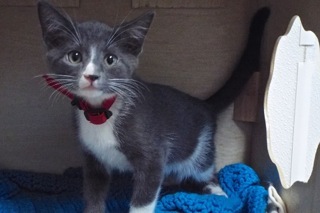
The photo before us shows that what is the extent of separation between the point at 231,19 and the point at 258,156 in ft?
1.41

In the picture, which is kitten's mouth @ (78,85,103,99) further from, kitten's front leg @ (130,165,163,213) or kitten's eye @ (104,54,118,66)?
kitten's front leg @ (130,165,163,213)

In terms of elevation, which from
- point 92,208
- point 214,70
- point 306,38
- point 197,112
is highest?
point 306,38

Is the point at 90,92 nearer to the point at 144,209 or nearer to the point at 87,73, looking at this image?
the point at 87,73

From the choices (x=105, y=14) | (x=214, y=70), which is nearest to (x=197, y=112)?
(x=214, y=70)

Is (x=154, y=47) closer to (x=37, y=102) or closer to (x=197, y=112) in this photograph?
(x=197, y=112)

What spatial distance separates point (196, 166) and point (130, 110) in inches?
14.9

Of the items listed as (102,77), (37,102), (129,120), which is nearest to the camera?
(102,77)

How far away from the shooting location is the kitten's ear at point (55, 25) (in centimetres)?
105

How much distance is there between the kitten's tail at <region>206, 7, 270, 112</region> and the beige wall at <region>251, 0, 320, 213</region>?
3 centimetres

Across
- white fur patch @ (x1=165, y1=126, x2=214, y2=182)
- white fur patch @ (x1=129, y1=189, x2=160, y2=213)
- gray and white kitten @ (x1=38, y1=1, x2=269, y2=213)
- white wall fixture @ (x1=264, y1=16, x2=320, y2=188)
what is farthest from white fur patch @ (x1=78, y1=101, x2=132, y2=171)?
white wall fixture @ (x1=264, y1=16, x2=320, y2=188)

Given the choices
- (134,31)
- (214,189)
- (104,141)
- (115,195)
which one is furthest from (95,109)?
(214,189)

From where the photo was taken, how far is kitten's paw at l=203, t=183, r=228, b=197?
1.44m

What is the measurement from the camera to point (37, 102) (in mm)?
1551

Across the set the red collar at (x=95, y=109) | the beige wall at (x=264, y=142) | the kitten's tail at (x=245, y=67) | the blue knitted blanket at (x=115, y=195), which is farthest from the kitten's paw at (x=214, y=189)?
the red collar at (x=95, y=109)
